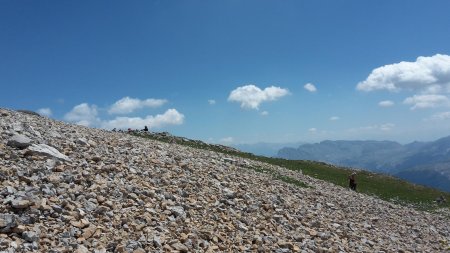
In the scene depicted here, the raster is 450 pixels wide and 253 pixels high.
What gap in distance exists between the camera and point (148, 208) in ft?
48.2

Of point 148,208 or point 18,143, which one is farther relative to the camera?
point 18,143

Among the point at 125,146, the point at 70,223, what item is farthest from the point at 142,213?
the point at 125,146

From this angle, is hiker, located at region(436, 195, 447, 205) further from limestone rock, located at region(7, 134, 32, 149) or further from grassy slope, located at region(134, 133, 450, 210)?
limestone rock, located at region(7, 134, 32, 149)

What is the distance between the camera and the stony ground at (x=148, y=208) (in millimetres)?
11773

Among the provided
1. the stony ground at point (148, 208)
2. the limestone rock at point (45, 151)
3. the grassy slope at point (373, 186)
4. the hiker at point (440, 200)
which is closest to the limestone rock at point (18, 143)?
the stony ground at point (148, 208)

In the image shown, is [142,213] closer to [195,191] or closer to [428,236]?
[195,191]

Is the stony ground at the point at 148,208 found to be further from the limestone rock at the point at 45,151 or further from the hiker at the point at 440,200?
the hiker at the point at 440,200

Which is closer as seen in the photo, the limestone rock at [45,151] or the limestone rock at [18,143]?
the limestone rock at [45,151]

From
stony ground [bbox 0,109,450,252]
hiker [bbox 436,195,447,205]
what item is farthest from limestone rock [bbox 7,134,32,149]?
hiker [bbox 436,195,447,205]

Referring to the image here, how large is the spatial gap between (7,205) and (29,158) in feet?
14.7

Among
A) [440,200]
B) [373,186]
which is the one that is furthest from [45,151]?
[440,200]

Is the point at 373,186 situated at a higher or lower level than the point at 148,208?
lower

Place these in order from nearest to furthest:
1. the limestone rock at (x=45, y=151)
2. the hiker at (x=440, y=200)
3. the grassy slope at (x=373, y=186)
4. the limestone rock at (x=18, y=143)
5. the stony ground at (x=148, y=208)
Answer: the stony ground at (x=148, y=208) → the limestone rock at (x=45, y=151) → the limestone rock at (x=18, y=143) → the grassy slope at (x=373, y=186) → the hiker at (x=440, y=200)

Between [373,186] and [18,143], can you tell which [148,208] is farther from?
[373,186]
